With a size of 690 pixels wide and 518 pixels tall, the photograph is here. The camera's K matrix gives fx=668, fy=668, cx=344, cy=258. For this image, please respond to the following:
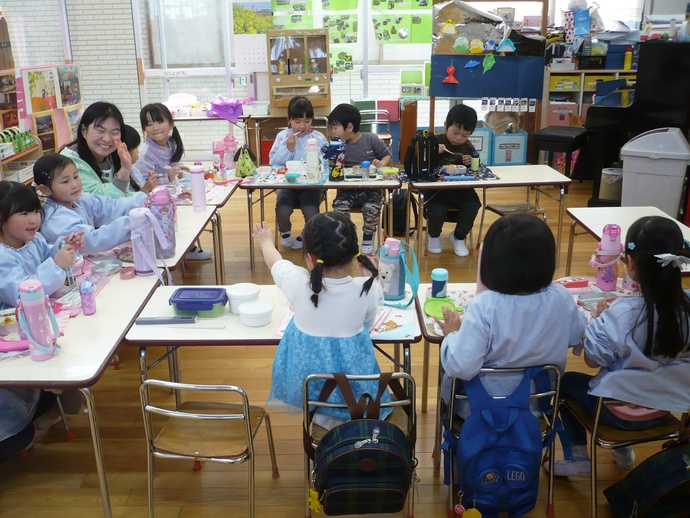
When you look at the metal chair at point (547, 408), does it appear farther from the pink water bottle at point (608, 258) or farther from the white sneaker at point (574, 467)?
the pink water bottle at point (608, 258)

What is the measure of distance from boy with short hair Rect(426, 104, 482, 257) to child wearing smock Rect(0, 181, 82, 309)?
9.52 feet

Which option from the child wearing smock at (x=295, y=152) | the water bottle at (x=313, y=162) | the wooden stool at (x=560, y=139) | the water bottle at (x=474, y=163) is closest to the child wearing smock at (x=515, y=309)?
the water bottle at (x=313, y=162)

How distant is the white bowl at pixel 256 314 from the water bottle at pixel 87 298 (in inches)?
22.0

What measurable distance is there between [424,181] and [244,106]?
359 cm

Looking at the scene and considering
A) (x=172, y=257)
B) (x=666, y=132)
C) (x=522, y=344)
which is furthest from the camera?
(x=666, y=132)

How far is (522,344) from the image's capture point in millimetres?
2068

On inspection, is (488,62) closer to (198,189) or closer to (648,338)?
(198,189)

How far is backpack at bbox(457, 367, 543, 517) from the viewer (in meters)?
2.08

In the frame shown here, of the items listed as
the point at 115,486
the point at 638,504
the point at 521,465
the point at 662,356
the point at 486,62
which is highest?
the point at 486,62

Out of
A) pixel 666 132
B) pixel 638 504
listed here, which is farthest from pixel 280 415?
pixel 666 132

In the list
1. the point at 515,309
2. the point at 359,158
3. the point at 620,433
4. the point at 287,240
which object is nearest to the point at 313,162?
Result: the point at 359,158

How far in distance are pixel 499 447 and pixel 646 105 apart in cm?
462

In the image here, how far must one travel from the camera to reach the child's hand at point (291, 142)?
497cm

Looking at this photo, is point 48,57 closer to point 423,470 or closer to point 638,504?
point 423,470
